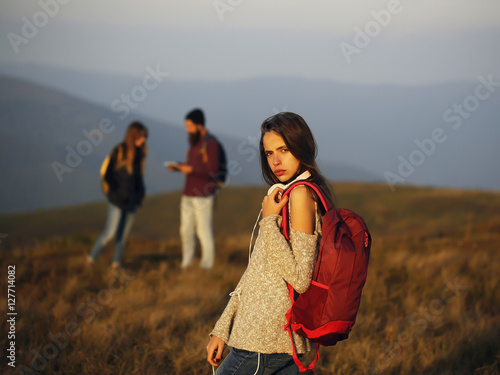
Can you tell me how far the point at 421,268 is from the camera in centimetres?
762

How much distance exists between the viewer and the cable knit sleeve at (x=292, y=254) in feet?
6.82

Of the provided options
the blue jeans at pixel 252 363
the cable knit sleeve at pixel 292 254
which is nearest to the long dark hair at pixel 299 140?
the cable knit sleeve at pixel 292 254

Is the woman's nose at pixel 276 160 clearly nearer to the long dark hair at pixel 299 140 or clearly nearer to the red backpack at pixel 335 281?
the long dark hair at pixel 299 140

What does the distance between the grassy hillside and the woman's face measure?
206 centimetres

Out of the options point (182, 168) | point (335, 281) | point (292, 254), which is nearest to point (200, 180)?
point (182, 168)

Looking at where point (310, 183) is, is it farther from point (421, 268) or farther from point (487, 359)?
point (421, 268)

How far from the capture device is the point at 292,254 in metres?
2.11

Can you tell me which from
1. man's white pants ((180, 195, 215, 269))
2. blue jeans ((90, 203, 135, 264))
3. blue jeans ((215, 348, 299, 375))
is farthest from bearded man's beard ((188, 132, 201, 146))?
blue jeans ((215, 348, 299, 375))

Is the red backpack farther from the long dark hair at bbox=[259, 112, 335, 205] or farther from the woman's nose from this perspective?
the woman's nose

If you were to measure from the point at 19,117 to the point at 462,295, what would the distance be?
209 feet

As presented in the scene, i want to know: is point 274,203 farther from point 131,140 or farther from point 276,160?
point 131,140
